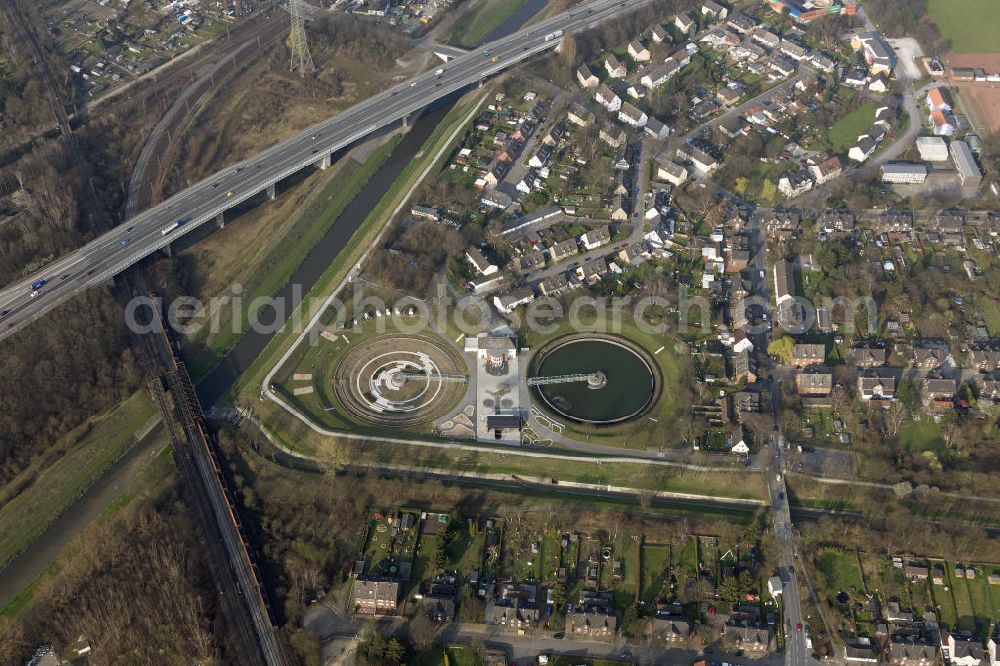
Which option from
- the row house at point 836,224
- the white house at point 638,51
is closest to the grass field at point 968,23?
the white house at point 638,51

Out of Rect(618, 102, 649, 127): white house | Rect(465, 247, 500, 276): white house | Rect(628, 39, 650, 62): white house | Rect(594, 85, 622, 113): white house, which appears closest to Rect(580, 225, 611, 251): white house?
Rect(465, 247, 500, 276): white house

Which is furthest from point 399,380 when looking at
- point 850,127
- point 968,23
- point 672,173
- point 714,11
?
point 968,23

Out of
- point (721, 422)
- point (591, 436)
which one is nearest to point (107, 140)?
point (591, 436)

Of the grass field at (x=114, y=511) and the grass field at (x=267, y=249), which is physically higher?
the grass field at (x=267, y=249)

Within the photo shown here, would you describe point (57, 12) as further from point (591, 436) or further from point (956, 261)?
point (956, 261)

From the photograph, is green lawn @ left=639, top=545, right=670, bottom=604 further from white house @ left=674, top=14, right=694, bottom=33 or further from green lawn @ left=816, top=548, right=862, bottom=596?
white house @ left=674, top=14, right=694, bottom=33

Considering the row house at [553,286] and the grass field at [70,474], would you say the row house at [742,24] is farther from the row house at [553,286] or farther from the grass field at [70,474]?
the grass field at [70,474]

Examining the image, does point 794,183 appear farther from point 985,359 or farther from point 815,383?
point 815,383
